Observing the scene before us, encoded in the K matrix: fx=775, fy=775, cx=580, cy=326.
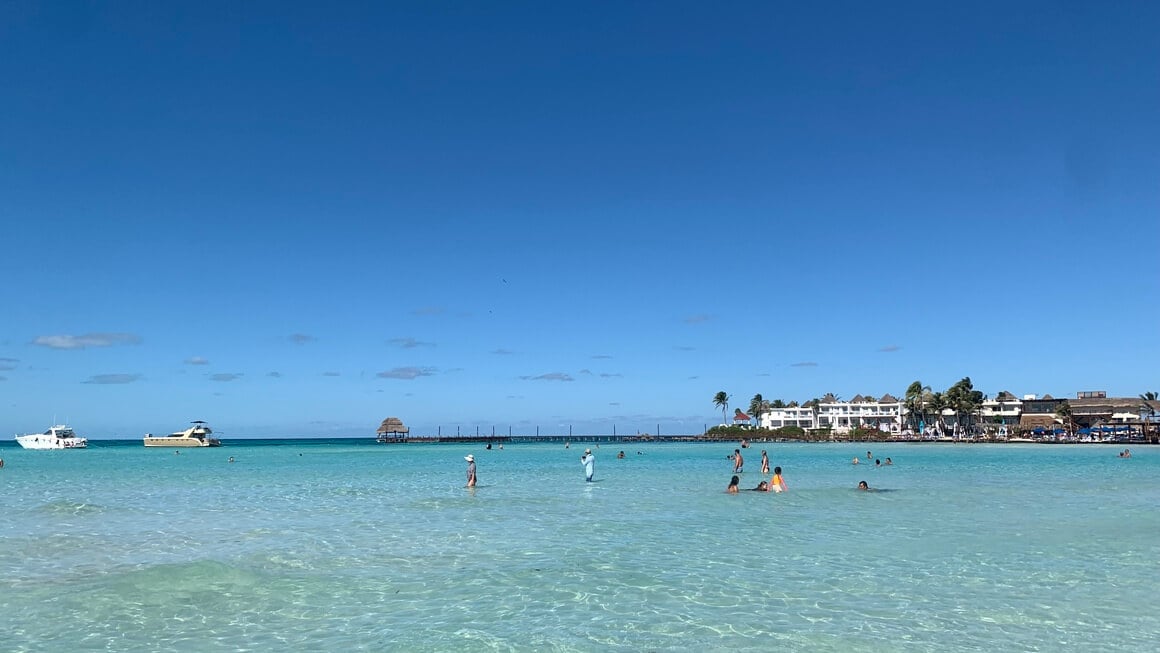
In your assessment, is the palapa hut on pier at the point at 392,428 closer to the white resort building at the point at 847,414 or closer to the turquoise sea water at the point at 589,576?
the white resort building at the point at 847,414

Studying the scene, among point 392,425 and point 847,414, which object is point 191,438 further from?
point 847,414

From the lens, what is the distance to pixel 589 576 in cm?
1355

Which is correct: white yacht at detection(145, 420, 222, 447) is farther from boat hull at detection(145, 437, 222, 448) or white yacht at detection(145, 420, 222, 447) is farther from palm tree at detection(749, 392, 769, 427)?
palm tree at detection(749, 392, 769, 427)

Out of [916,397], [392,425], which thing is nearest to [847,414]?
[916,397]

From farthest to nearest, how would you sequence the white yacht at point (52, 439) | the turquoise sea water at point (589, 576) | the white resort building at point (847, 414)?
the white resort building at point (847, 414)
the white yacht at point (52, 439)
the turquoise sea water at point (589, 576)

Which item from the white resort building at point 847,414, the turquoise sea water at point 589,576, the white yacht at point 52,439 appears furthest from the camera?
the white resort building at point 847,414

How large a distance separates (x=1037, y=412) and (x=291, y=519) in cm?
15607

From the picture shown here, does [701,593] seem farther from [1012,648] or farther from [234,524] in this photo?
[234,524]

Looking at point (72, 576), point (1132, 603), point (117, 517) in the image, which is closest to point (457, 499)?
point (117, 517)

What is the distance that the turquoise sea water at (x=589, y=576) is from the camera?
9984 mm

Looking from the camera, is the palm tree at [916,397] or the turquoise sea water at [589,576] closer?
the turquoise sea water at [589,576]

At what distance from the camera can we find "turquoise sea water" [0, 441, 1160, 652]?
393 inches

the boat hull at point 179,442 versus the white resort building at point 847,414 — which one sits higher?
the white resort building at point 847,414

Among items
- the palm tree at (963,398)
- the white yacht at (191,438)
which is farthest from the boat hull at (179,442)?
the palm tree at (963,398)
